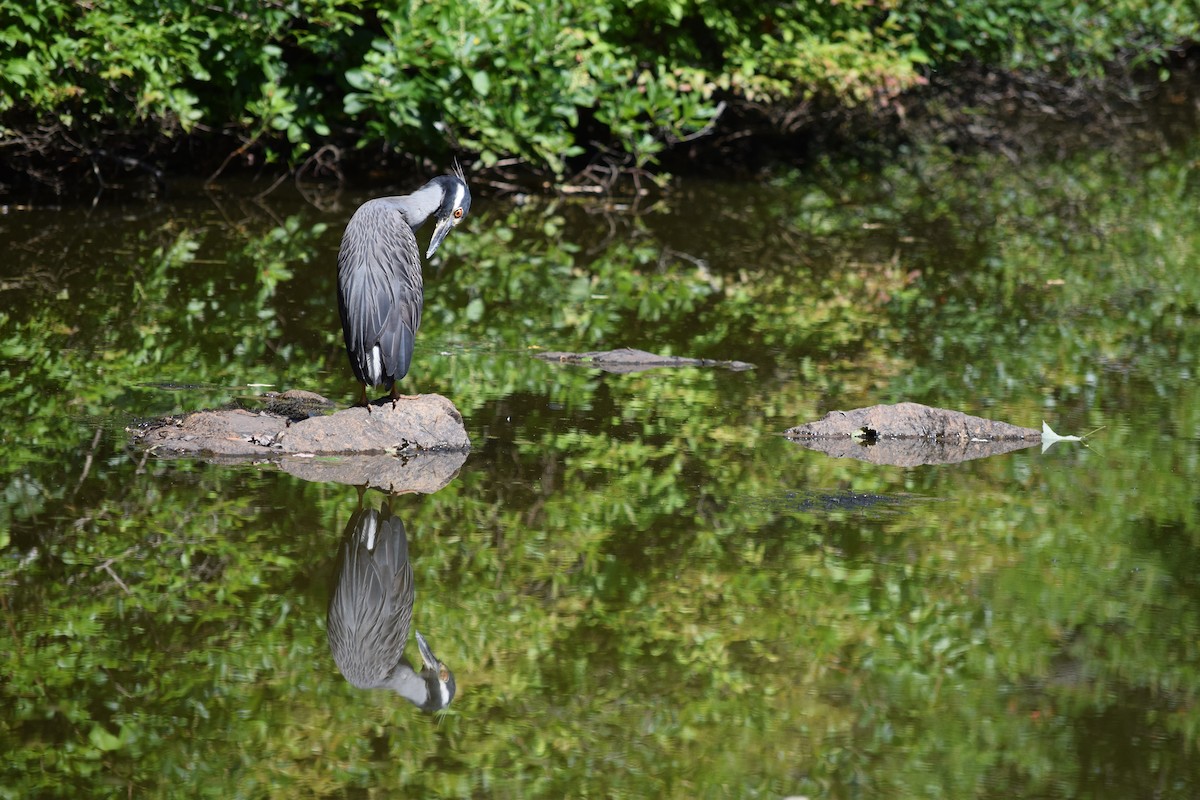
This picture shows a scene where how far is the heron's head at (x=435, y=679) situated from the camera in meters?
3.42

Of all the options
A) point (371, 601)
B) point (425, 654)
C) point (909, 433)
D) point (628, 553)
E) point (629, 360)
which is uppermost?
point (425, 654)

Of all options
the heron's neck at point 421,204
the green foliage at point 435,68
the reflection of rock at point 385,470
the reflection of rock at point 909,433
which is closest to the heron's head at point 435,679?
the reflection of rock at point 385,470

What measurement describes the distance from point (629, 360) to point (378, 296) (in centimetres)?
170

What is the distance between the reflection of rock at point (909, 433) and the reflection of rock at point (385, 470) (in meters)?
1.38

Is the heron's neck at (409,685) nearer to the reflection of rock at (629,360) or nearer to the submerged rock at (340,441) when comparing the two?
the submerged rock at (340,441)

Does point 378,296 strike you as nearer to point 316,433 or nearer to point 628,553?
point 316,433

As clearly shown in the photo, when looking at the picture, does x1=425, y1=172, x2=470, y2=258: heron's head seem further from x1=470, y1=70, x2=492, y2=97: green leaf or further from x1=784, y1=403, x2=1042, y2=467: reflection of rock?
x1=470, y1=70, x2=492, y2=97: green leaf

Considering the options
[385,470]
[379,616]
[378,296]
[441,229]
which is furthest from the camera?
[441,229]

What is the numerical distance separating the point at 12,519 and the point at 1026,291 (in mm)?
5907

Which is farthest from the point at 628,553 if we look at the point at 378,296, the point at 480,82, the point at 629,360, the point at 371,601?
the point at 480,82

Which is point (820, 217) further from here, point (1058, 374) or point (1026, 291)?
point (1058, 374)

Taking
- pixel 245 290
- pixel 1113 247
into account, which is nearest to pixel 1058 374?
pixel 1113 247

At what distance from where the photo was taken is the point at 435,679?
139 inches

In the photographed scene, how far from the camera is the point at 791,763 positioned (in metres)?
3.16
